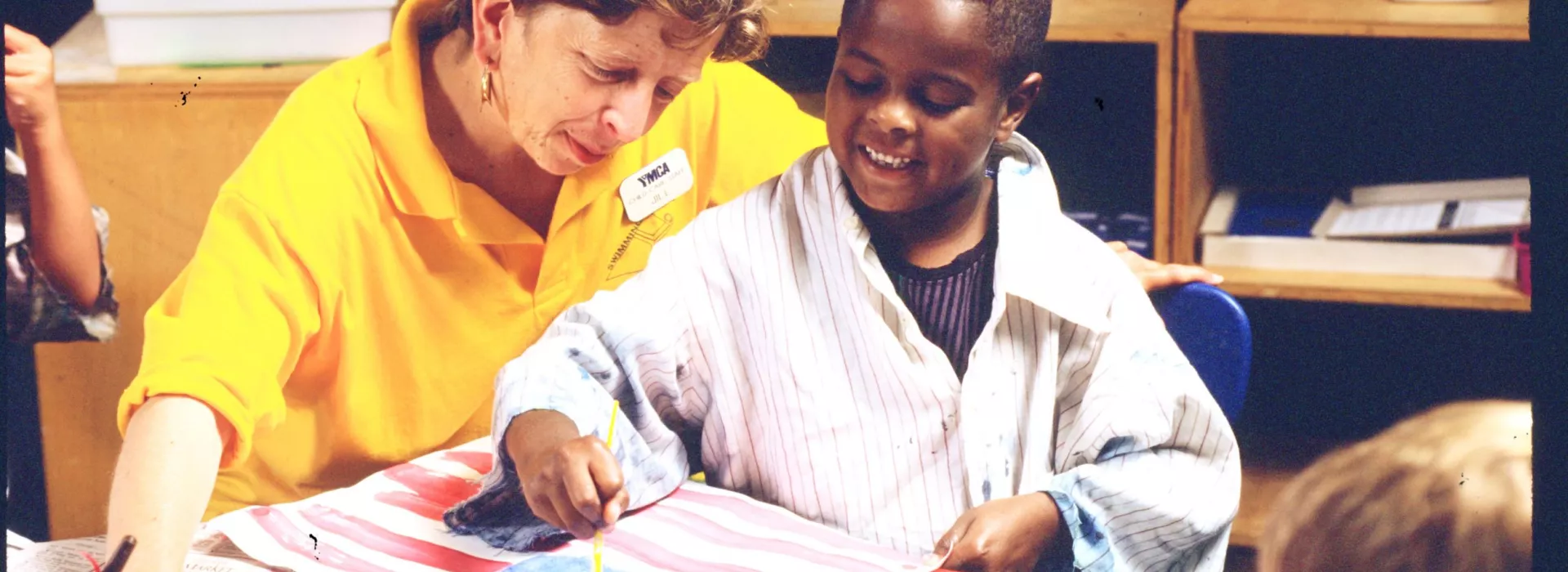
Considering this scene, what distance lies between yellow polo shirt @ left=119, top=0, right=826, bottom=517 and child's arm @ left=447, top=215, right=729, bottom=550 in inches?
4.7

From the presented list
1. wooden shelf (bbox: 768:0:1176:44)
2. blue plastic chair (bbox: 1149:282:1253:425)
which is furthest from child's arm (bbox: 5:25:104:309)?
blue plastic chair (bbox: 1149:282:1253:425)

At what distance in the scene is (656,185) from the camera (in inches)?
40.5

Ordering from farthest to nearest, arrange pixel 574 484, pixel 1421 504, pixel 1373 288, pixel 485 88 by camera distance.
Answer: pixel 1373 288 < pixel 485 88 < pixel 574 484 < pixel 1421 504

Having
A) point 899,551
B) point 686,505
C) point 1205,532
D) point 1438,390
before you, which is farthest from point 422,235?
point 1438,390

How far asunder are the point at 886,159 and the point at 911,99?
0.13ft

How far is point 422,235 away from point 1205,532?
54 centimetres

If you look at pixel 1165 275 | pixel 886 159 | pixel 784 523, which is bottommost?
pixel 784 523

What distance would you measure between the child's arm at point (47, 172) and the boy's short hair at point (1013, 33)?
52 centimetres

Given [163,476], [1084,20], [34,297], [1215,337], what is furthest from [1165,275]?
[34,297]

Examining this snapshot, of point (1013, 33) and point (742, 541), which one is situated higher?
point (1013, 33)

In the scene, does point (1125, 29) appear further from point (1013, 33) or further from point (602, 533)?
point (602, 533)

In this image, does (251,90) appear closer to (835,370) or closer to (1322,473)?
(835,370)

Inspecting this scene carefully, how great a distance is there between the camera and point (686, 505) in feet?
2.96

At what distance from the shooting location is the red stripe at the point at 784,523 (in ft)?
2.80
